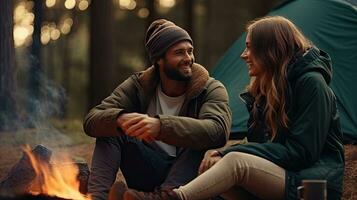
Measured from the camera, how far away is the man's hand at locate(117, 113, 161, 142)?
188 inches

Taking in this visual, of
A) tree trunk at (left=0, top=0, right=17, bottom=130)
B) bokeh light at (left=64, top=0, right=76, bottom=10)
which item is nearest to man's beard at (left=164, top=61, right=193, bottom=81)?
tree trunk at (left=0, top=0, right=17, bottom=130)

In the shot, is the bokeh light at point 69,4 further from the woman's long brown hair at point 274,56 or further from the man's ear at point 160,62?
the woman's long brown hair at point 274,56

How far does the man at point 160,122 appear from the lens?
485 cm

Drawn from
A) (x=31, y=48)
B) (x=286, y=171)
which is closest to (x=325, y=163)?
(x=286, y=171)

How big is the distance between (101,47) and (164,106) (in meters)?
7.75

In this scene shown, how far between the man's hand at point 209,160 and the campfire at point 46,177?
0.75 metres

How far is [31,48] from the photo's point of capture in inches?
391

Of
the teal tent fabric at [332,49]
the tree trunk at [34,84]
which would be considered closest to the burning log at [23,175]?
the tree trunk at [34,84]

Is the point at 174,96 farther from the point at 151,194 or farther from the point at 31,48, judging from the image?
the point at 31,48

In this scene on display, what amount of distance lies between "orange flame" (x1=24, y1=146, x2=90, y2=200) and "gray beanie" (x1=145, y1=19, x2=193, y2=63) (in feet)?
3.02

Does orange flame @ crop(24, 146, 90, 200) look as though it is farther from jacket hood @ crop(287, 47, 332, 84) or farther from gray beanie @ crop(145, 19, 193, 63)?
jacket hood @ crop(287, 47, 332, 84)

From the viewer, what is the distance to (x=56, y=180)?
511 cm

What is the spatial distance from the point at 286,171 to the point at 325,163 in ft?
0.74

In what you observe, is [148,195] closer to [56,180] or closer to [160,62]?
[56,180]
